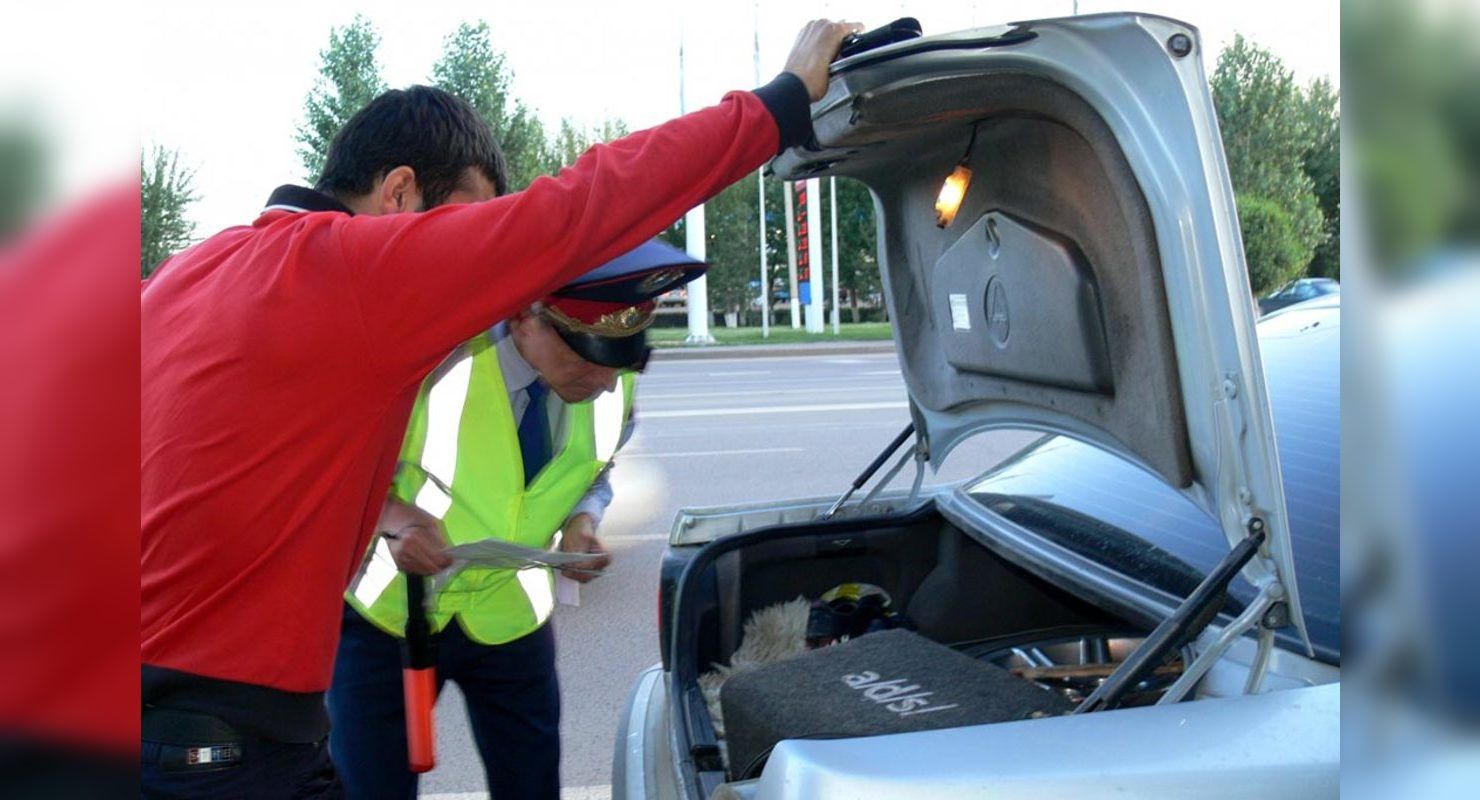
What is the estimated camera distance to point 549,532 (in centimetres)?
269

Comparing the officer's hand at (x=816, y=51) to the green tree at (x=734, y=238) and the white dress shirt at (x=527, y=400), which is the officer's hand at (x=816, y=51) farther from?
the green tree at (x=734, y=238)

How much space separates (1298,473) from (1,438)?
2379 mm

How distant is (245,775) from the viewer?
1611 millimetres

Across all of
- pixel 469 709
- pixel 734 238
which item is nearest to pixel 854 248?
pixel 734 238

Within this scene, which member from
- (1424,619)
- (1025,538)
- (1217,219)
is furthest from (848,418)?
(1424,619)

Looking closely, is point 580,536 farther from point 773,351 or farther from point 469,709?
point 773,351

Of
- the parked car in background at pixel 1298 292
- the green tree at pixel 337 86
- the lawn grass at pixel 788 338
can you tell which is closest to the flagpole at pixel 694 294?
the lawn grass at pixel 788 338

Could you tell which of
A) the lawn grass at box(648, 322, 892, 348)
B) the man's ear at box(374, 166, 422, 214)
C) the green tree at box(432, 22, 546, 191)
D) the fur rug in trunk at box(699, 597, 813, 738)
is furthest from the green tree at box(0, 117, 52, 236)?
the green tree at box(432, 22, 546, 191)

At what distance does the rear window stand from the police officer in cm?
105

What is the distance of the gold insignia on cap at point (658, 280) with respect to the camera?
7.56ft

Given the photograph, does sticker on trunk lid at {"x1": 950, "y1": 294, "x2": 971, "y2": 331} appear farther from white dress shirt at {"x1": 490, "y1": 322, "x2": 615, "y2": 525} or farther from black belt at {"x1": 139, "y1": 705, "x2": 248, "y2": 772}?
black belt at {"x1": 139, "y1": 705, "x2": 248, "y2": 772}

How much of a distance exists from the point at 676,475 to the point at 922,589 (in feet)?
21.7

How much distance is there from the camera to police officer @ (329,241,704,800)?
8.25ft

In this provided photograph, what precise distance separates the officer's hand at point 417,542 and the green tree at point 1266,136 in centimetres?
151
